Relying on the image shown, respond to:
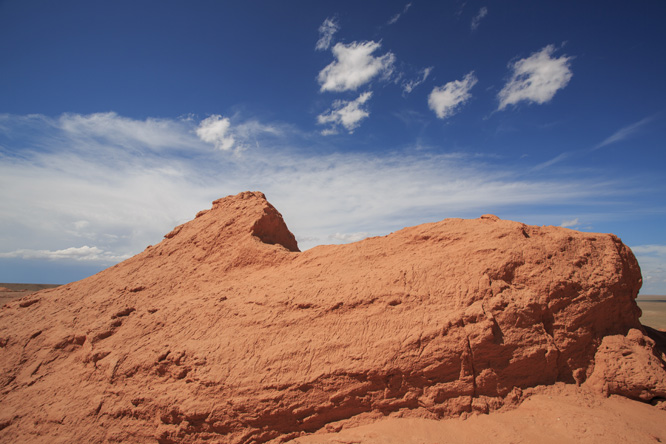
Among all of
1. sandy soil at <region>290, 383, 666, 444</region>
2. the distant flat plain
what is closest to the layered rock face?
sandy soil at <region>290, 383, 666, 444</region>

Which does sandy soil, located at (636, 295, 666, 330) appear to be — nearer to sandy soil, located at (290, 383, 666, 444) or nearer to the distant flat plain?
the distant flat plain

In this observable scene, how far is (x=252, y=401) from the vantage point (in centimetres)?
417

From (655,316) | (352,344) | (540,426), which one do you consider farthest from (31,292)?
(655,316)

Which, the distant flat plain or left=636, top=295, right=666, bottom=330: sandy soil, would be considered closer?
the distant flat plain

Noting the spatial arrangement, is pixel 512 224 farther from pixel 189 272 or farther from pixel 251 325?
pixel 189 272

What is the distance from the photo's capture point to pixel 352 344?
4.41 meters

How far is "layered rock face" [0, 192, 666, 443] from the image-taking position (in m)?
4.15

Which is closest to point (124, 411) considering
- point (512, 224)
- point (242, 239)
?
point (242, 239)

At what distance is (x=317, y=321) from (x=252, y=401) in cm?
125

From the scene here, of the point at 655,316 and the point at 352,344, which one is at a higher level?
the point at 352,344

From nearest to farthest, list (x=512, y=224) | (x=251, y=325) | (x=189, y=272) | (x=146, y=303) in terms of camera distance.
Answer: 1. (x=251, y=325)
2. (x=512, y=224)
3. (x=146, y=303)
4. (x=189, y=272)

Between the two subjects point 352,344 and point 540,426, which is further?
point 352,344

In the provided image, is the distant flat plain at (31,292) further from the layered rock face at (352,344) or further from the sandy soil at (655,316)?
the layered rock face at (352,344)

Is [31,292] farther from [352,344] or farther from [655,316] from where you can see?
[655,316]
